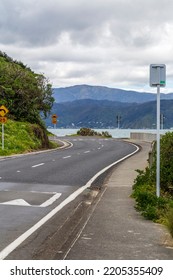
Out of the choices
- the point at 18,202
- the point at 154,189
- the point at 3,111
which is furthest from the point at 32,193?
the point at 3,111

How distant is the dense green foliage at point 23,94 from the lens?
4350cm

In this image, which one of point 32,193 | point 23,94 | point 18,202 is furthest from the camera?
point 23,94

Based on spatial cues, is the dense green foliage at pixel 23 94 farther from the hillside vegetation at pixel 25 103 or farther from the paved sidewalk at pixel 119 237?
the paved sidewalk at pixel 119 237

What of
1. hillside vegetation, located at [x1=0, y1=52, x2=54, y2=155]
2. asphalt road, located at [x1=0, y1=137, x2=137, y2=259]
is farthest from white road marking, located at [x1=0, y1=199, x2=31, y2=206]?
hillside vegetation, located at [x1=0, y1=52, x2=54, y2=155]

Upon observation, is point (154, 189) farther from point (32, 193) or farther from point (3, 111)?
point (3, 111)

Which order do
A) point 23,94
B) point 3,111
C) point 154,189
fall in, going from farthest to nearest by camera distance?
point 23,94 → point 3,111 → point 154,189

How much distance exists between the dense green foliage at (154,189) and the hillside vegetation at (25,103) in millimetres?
24164

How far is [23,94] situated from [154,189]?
1233 inches

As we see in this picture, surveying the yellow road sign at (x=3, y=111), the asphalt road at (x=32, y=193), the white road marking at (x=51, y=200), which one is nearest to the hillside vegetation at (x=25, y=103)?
the yellow road sign at (x=3, y=111)

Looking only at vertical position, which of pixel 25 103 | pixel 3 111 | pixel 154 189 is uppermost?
pixel 25 103

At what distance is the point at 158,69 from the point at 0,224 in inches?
199

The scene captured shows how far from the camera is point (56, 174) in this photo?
1961 cm

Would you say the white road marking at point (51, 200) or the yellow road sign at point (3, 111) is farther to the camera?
the yellow road sign at point (3, 111)

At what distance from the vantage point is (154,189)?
13414 millimetres
